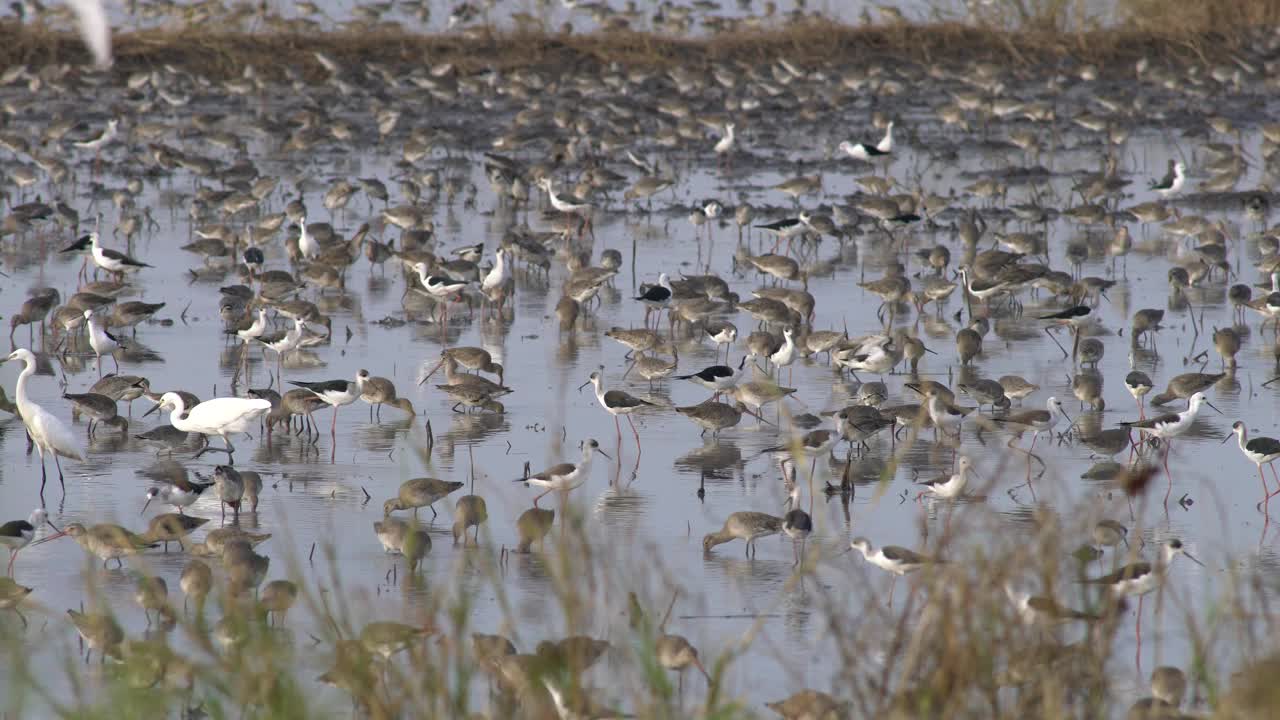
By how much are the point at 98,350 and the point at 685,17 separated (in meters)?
28.0

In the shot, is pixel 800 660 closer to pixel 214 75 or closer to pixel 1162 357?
pixel 1162 357

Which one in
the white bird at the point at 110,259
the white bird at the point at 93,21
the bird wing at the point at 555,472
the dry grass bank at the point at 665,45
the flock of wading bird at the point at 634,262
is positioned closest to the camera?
the white bird at the point at 93,21

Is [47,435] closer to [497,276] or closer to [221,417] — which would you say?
[221,417]

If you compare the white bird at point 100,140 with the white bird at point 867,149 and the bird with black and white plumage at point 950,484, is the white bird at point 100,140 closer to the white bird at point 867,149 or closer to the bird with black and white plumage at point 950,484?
the white bird at point 867,149

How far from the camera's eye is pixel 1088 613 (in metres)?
4.94

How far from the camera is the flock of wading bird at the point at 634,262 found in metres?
8.95

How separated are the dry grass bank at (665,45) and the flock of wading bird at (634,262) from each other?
893mm

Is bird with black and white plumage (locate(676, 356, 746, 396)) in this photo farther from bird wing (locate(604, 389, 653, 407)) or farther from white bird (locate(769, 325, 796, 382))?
bird wing (locate(604, 389, 653, 407))

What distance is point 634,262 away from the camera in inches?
733

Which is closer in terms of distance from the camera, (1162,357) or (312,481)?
(312,481)

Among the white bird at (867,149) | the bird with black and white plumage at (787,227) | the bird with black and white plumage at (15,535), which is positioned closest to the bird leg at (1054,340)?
the bird with black and white plumage at (787,227)

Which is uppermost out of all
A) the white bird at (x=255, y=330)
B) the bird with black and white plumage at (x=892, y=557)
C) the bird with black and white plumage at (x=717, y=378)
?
the bird with black and white plumage at (x=892, y=557)

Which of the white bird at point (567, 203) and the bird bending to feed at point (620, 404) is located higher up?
the bird bending to feed at point (620, 404)

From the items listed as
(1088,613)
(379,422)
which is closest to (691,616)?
(1088,613)
